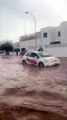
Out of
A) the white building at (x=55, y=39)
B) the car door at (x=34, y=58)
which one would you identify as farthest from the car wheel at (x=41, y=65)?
the white building at (x=55, y=39)

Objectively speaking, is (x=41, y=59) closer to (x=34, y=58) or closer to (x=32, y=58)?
(x=34, y=58)


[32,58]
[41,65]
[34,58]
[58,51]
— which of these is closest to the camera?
[41,65]

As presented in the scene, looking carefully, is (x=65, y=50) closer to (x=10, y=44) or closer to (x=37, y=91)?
(x=37, y=91)

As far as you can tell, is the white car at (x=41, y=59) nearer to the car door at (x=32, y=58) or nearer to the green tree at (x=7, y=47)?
the car door at (x=32, y=58)

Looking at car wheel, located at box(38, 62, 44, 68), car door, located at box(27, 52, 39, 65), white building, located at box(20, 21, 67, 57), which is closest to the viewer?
car wheel, located at box(38, 62, 44, 68)

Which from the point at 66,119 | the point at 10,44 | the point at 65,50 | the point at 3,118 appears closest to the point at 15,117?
the point at 3,118

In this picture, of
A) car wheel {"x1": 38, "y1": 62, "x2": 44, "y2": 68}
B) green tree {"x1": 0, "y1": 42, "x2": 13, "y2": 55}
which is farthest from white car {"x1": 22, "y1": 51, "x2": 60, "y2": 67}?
green tree {"x1": 0, "y1": 42, "x2": 13, "y2": 55}

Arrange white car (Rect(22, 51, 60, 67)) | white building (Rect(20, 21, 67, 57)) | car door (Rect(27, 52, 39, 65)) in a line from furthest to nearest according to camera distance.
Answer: white building (Rect(20, 21, 67, 57)), car door (Rect(27, 52, 39, 65)), white car (Rect(22, 51, 60, 67))

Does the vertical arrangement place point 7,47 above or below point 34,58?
below

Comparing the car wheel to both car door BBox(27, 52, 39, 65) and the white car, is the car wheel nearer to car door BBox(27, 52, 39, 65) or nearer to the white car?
the white car

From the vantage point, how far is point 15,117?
6887 mm

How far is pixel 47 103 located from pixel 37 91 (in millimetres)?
2455

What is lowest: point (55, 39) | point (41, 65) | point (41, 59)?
point (41, 65)

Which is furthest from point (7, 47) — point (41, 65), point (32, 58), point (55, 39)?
point (41, 65)
